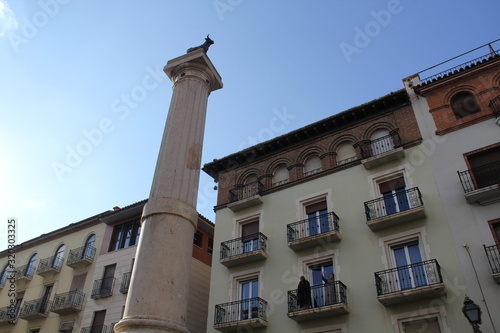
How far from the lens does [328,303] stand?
55.4 ft

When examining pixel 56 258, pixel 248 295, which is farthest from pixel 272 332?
pixel 56 258

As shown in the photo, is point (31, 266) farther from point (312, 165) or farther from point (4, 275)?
point (312, 165)

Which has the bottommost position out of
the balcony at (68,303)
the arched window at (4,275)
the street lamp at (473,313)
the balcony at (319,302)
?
the street lamp at (473,313)

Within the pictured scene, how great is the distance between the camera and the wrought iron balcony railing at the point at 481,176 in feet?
54.3

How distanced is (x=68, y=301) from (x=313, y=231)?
1513cm

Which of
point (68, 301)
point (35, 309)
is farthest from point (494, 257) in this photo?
point (35, 309)

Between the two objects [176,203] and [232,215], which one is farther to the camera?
[232,215]

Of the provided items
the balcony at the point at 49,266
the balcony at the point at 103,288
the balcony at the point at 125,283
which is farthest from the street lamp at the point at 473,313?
the balcony at the point at 49,266

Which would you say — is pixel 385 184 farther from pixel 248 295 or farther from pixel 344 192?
pixel 248 295

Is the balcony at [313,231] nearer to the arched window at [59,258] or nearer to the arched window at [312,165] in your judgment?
the arched window at [312,165]

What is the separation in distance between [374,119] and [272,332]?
10.8 meters

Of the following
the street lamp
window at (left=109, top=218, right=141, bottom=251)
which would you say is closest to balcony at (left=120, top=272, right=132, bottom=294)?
window at (left=109, top=218, right=141, bottom=251)

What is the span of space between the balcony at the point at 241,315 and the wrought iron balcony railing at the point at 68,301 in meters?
9.94

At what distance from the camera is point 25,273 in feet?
99.8
